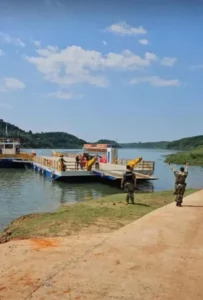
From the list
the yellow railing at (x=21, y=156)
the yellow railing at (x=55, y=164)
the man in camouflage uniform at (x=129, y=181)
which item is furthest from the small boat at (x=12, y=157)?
the man in camouflage uniform at (x=129, y=181)

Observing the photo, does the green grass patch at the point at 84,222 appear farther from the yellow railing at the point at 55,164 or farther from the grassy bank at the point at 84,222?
the yellow railing at the point at 55,164

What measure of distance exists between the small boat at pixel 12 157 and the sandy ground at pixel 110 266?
4898 centimetres

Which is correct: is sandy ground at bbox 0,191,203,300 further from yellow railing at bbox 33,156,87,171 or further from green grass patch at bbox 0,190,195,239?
yellow railing at bbox 33,156,87,171

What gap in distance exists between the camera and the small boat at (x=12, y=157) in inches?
2258

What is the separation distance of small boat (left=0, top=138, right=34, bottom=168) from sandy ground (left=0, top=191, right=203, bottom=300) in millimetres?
48981

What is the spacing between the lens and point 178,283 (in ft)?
21.0

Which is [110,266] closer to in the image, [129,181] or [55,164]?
[129,181]

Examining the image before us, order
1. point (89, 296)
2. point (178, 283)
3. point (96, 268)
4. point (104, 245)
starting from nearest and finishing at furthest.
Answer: point (89, 296) < point (178, 283) < point (96, 268) < point (104, 245)

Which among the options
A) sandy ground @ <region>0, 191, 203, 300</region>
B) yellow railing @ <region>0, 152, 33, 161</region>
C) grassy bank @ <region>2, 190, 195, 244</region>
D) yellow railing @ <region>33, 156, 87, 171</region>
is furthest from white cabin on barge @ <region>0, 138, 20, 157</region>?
sandy ground @ <region>0, 191, 203, 300</region>

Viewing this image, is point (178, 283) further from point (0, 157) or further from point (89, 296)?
point (0, 157)

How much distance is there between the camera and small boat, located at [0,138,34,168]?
188 feet

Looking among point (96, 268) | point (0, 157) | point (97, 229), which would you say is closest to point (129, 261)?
point (96, 268)

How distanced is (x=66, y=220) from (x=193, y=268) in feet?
20.0

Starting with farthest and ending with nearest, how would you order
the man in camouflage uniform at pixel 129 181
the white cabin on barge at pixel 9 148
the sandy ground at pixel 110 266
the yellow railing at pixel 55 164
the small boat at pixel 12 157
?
1. the white cabin on barge at pixel 9 148
2. the small boat at pixel 12 157
3. the yellow railing at pixel 55 164
4. the man in camouflage uniform at pixel 129 181
5. the sandy ground at pixel 110 266
